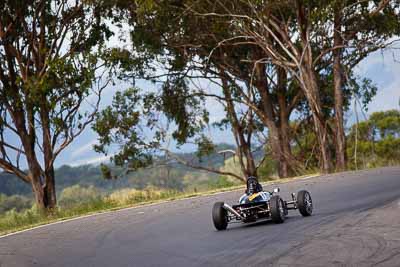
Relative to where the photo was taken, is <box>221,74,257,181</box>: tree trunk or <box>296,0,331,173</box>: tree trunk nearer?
<box>296,0,331,173</box>: tree trunk

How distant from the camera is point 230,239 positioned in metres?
10.5

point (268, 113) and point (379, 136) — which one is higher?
point (379, 136)

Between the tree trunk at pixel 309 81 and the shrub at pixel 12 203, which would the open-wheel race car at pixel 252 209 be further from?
the shrub at pixel 12 203

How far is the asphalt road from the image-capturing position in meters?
8.02

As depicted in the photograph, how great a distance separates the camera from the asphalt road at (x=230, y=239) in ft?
26.3

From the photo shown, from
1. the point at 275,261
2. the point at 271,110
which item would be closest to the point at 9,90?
the point at 271,110

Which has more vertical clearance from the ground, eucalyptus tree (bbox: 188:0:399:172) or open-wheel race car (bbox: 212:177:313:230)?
eucalyptus tree (bbox: 188:0:399:172)

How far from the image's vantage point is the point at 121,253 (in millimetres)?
10242

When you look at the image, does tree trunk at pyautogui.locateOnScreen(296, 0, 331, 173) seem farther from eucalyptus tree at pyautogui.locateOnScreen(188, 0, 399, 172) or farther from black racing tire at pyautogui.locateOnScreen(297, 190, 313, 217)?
black racing tire at pyautogui.locateOnScreen(297, 190, 313, 217)

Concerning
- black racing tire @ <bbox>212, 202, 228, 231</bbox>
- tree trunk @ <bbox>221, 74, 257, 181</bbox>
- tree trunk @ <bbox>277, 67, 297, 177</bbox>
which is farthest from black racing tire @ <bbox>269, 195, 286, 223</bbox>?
tree trunk @ <bbox>221, 74, 257, 181</bbox>

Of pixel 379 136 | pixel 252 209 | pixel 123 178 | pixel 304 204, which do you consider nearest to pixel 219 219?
pixel 252 209

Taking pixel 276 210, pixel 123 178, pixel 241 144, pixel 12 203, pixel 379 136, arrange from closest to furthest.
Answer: pixel 276 210, pixel 241 144, pixel 123 178, pixel 379 136, pixel 12 203

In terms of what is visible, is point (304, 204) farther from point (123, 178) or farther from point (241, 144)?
point (123, 178)

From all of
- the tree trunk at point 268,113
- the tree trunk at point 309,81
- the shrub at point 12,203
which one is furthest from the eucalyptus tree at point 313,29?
the shrub at point 12,203
